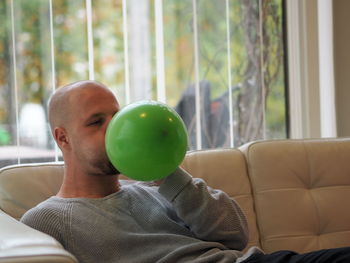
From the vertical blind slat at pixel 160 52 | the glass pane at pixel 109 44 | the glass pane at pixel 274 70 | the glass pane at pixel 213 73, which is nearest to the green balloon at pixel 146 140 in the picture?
the glass pane at pixel 109 44

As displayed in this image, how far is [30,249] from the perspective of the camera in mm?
1254

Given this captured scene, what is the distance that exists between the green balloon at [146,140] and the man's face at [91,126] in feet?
0.60

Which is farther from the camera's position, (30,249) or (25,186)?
(25,186)

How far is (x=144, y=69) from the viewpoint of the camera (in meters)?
2.92

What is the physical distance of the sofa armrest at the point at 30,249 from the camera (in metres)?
1.21

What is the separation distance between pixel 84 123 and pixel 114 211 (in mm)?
269

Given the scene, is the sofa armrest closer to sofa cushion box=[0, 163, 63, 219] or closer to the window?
sofa cushion box=[0, 163, 63, 219]

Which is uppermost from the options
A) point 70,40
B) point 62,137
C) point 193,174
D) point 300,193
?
point 70,40

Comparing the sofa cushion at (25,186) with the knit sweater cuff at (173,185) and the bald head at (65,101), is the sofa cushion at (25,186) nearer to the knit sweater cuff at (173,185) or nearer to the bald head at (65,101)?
the bald head at (65,101)

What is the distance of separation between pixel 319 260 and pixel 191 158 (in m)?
0.73

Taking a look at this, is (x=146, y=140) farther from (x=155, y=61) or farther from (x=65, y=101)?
(x=155, y=61)

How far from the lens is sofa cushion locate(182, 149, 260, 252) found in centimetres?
227

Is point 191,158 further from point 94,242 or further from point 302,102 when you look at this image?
point 302,102

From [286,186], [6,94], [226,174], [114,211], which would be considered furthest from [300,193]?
[6,94]
